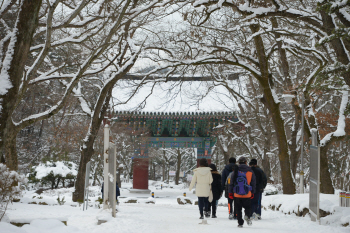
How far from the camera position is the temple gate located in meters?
23.5

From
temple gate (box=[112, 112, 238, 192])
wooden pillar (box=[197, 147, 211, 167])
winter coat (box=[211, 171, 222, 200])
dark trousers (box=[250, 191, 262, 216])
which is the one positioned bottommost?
dark trousers (box=[250, 191, 262, 216])

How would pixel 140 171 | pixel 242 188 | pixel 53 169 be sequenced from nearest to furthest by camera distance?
pixel 242 188 → pixel 140 171 → pixel 53 169

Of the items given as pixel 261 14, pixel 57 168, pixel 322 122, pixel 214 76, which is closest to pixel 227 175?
pixel 261 14

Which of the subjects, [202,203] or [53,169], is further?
[53,169]

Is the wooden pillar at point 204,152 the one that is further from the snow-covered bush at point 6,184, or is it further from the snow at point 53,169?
the snow-covered bush at point 6,184

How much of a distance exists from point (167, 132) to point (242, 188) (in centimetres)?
1663

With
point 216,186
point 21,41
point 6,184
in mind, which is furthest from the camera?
point 216,186

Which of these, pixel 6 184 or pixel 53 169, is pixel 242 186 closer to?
pixel 6 184

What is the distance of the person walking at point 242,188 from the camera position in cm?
833

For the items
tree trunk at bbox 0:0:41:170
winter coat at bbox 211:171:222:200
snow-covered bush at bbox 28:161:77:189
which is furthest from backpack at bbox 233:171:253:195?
snow-covered bush at bbox 28:161:77:189

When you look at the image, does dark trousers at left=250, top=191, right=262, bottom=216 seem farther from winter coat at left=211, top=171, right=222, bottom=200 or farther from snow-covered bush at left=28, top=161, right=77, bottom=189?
snow-covered bush at left=28, top=161, right=77, bottom=189

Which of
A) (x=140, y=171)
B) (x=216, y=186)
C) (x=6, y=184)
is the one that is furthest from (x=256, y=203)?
(x=140, y=171)

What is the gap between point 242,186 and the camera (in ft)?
27.4

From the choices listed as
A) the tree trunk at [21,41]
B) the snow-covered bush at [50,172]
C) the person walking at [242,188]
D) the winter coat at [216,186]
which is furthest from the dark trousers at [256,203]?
the snow-covered bush at [50,172]
